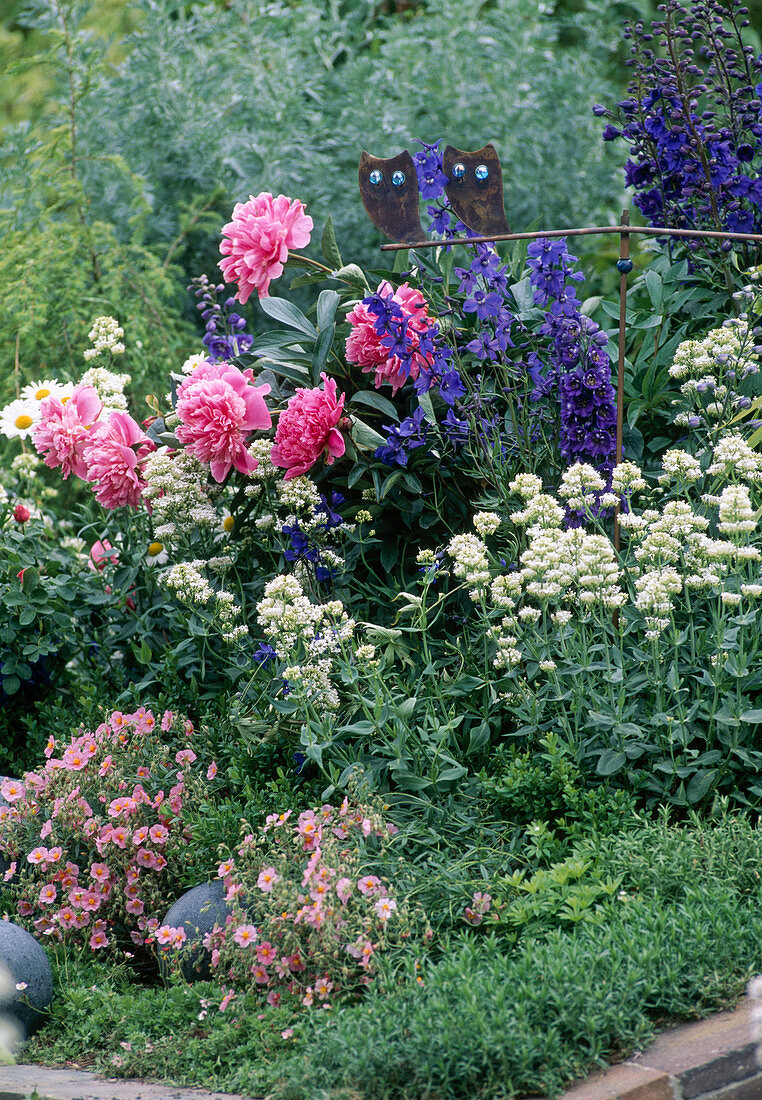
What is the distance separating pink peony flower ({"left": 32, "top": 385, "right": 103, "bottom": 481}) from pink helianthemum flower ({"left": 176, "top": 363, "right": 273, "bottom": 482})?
0.45 m

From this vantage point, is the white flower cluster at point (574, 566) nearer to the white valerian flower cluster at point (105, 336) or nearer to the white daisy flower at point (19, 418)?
the white valerian flower cluster at point (105, 336)

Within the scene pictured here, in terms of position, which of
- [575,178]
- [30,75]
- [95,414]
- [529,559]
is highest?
[30,75]

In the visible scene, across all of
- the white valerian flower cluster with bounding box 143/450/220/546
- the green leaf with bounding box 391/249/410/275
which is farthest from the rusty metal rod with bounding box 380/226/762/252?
the white valerian flower cluster with bounding box 143/450/220/546

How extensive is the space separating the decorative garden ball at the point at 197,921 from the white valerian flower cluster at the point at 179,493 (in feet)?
3.34

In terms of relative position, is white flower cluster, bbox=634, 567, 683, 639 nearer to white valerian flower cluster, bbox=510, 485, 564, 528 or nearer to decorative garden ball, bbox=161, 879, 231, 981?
white valerian flower cluster, bbox=510, 485, 564, 528

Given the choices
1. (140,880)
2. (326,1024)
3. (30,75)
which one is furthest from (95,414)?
(30,75)

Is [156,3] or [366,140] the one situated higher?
[156,3]

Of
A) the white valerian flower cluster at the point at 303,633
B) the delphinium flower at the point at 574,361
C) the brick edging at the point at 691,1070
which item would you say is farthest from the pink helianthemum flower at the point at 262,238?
the brick edging at the point at 691,1070

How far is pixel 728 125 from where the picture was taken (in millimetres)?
3258

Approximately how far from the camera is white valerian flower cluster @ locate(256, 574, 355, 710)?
2.23 metres

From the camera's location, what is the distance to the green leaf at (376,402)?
281cm

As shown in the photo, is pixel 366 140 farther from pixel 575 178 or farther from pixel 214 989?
pixel 214 989

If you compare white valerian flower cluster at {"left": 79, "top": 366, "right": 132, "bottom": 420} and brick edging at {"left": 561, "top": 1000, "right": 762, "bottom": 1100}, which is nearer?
brick edging at {"left": 561, "top": 1000, "right": 762, "bottom": 1100}

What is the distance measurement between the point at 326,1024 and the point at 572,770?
0.76 metres
